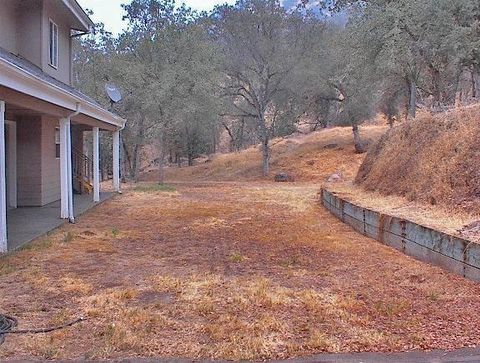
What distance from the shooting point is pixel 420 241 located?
6.38 m

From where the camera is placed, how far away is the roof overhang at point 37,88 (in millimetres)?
6125

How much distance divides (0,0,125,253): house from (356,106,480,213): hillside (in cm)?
648

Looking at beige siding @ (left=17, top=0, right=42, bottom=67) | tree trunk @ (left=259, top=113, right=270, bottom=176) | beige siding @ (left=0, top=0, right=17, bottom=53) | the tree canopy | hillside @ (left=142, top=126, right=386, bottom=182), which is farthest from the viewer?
tree trunk @ (left=259, top=113, right=270, bottom=176)

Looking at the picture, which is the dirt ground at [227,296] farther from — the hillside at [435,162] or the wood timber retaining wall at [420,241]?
the hillside at [435,162]

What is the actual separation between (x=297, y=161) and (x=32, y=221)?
63.5 feet

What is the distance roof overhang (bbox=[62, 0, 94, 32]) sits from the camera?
1176 centimetres

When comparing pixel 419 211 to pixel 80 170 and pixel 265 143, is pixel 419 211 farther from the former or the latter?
pixel 265 143

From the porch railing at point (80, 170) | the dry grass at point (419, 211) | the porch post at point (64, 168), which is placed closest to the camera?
the dry grass at point (419, 211)

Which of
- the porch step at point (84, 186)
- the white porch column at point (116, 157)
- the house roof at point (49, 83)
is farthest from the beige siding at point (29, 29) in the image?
the white porch column at point (116, 157)

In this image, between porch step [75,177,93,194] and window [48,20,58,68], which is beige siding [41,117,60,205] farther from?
porch step [75,177,93,194]

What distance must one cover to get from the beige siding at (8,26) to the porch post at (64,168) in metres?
2.22

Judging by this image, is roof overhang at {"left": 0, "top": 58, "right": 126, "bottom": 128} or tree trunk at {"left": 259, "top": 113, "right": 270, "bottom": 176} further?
tree trunk at {"left": 259, "top": 113, "right": 270, "bottom": 176}

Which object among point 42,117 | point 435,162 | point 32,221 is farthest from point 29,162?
point 435,162

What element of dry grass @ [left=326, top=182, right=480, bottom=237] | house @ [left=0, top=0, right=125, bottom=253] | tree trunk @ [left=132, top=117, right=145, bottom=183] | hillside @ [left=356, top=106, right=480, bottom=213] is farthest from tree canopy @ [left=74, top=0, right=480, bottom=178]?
house @ [left=0, top=0, right=125, bottom=253]
